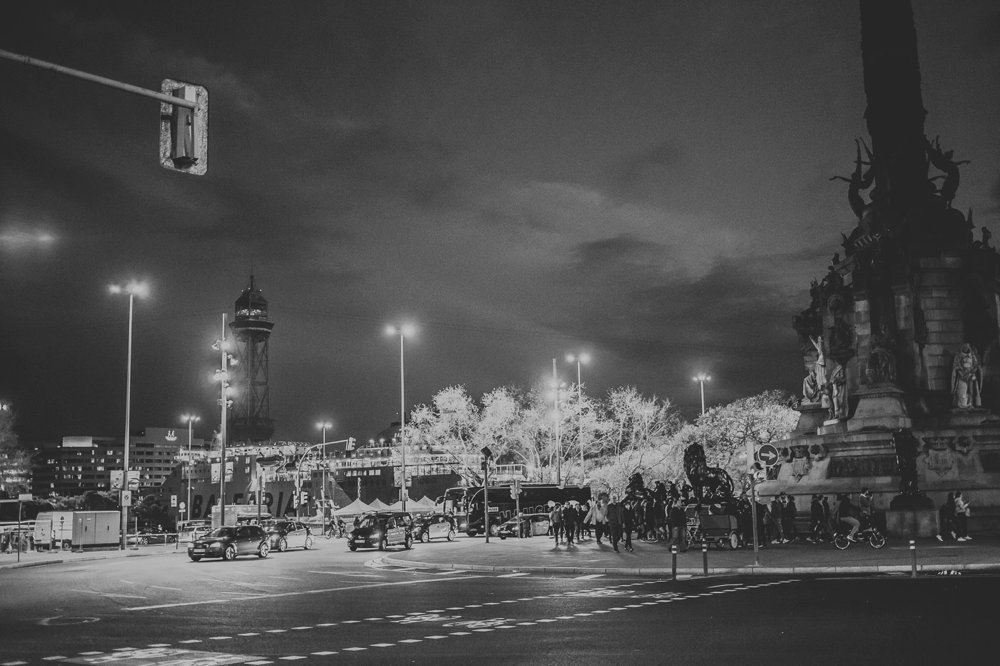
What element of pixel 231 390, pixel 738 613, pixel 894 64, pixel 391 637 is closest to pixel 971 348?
pixel 894 64

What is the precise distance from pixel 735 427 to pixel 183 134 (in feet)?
241

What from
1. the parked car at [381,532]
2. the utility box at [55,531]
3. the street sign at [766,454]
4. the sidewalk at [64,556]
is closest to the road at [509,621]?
the street sign at [766,454]

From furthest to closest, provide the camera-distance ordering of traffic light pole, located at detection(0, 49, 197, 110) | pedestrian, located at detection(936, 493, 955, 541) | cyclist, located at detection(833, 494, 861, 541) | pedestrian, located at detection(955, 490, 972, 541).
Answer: pedestrian, located at detection(936, 493, 955, 541) < pedestrian, located at detection(955, 490, 972, 541) < cyclist, located at detection(833, 494, 861, 541) < traffic light pole, located at detection(0, 49, 197, 110)

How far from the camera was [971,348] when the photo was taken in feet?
114

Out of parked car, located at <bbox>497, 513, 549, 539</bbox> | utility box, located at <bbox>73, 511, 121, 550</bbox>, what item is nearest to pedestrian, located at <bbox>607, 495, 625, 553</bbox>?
parked car, located at <bbox>497, 513, 549, 539</bbox>

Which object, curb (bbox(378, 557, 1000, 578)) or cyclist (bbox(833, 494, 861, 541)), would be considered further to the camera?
cyclist (bbox(833, 494, 861, 541))

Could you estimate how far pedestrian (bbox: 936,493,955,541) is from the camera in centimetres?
2914

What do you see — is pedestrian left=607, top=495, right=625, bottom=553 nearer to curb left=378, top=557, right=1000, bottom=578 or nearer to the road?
curb left=378, top=557, right=1000, bottom=578

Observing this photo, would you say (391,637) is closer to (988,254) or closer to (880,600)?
(880,600)

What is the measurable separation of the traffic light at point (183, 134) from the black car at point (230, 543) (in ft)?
84.7

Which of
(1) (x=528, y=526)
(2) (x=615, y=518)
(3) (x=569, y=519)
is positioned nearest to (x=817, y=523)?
(2) (x=615, y=518)

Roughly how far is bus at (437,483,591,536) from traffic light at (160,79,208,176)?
146 ft

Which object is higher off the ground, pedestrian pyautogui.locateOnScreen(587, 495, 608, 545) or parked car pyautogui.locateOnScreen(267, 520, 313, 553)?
pedestrian pyautogui.locateOnScreen(587, 495, 608, 545)

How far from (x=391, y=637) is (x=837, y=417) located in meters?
28.1
